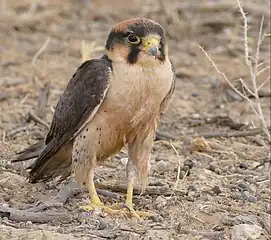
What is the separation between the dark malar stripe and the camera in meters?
4.95

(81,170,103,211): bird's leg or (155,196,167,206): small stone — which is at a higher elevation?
(81,170,103,211): bird's leg

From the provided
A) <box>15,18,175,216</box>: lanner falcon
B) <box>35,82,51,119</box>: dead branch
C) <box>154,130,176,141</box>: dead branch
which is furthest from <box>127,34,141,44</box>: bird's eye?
<box>35,82,51,119</box>: dead branch

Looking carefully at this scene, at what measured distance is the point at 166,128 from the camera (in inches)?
291

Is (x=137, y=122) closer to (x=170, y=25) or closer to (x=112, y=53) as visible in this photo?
(x=112, y=53)

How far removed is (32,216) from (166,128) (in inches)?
103

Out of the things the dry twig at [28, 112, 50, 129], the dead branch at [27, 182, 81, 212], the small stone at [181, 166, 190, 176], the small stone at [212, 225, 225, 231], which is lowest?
the dry twig at [28, 112, 50, 129]

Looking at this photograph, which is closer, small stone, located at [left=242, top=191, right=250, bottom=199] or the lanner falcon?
the lanner falcon

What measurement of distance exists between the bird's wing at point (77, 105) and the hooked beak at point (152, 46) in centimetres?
25

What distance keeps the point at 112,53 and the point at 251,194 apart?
1380 mm

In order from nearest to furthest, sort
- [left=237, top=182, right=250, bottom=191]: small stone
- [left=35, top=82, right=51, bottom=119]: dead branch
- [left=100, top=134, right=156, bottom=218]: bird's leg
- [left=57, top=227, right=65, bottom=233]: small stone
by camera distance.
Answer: [left=57, top=227, right=65, bottom=233]: small stone < [left=100, top=134, right=156, bottom=218]: bird's leg < [left=237, top=182, right=250, bottom=191]: small stone < [left=35, top=82, right=51, bottom=119]: dead branch

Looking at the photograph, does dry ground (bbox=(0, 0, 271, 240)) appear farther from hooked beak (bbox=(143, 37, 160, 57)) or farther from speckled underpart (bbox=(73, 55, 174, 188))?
hooked beak (bbox=(143, 37, 160, 57))

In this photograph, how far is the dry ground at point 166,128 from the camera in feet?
16.3

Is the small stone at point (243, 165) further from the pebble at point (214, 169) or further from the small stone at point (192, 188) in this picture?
the small stone at point (192, 188)

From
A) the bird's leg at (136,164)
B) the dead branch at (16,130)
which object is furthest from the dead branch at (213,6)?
the bird's leg at (136,164)
